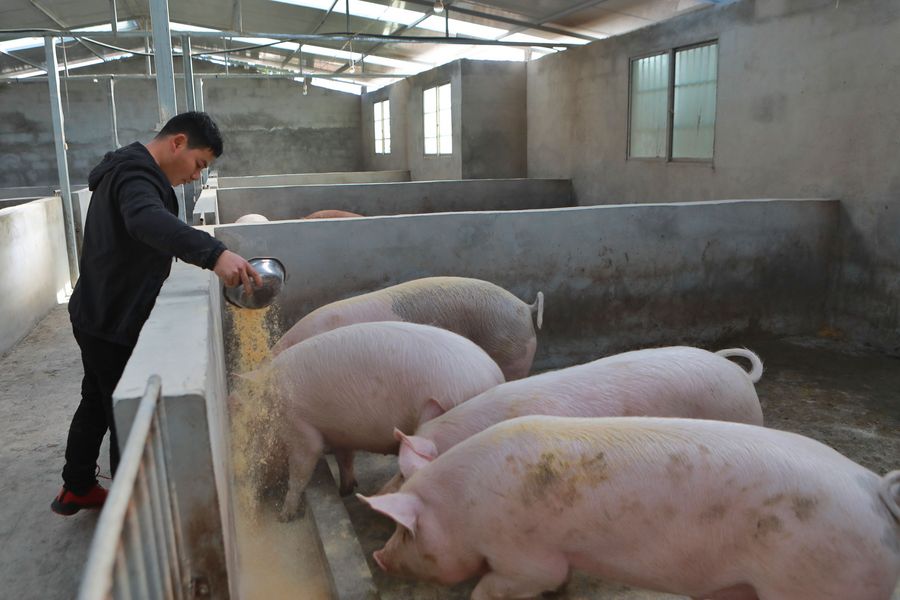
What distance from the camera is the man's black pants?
2410 mm

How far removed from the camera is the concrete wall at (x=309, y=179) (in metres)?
10.3

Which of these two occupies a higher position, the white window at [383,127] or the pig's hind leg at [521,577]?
the white window at [383,127]

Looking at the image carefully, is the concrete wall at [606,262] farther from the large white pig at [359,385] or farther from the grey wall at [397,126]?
the grey wall at [397,126]

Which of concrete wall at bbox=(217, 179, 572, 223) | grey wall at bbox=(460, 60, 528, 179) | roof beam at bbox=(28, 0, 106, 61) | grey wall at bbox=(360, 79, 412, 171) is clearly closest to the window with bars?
concrete wall at bbox=(217, 179, 572, 223)

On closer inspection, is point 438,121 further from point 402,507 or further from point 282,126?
point 402,507

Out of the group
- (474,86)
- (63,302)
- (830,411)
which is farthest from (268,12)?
(830,411)

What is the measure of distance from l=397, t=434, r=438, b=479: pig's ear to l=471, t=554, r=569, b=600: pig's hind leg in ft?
1.30

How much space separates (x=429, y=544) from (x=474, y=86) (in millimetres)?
8891

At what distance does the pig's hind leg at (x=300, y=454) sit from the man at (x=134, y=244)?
0.67 meters

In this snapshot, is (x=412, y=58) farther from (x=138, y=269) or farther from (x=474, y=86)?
(x=138, y=269)

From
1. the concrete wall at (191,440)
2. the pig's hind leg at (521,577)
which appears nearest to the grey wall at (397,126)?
the pig's hind leg at (521,577)

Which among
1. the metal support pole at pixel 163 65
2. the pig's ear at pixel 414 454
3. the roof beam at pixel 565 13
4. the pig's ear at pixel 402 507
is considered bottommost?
the pig's ear at pixel 402 507

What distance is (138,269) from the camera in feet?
7.69

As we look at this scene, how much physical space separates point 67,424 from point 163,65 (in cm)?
195
